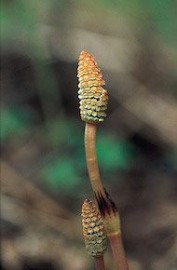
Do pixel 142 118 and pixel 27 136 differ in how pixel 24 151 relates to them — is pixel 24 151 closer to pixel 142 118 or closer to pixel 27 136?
pixel 27 136

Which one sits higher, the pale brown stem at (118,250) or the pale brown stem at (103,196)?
the pale brown stem at (103,196)

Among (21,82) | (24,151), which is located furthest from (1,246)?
(21,82)

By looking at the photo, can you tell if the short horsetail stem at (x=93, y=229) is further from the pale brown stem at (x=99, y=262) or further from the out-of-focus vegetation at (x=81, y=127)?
the out-of-focus vegetation at (x=81, y=127)

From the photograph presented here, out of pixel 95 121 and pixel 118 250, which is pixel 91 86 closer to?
pixel 95 121

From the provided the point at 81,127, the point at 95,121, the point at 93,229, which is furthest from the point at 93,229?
the point at 81,127

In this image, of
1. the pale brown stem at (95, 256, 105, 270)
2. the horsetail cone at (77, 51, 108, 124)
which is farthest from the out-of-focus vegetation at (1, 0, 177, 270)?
the horsetail cone at (77, 51, 108, 124)

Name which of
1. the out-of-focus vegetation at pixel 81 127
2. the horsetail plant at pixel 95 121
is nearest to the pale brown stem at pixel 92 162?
the horsetail plant at pixel 95 121
